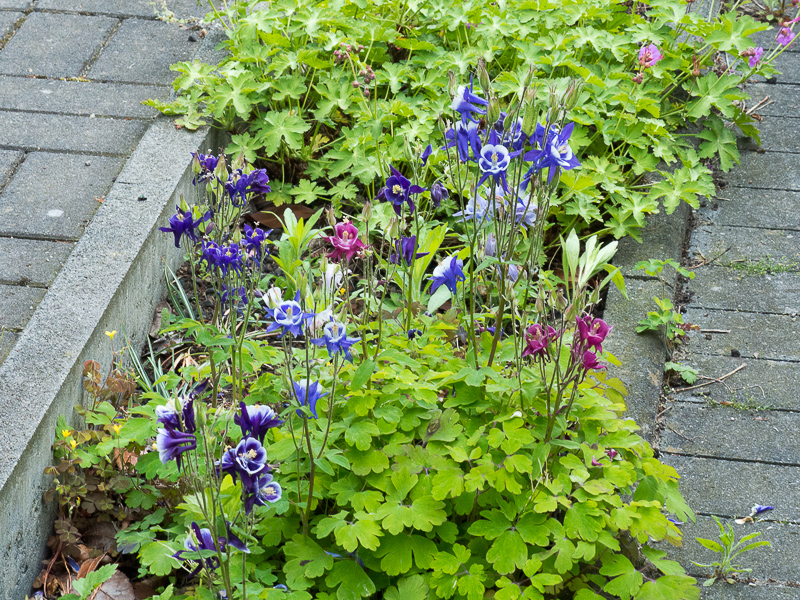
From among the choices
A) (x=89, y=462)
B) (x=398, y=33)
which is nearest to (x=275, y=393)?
(x=89, y=462)

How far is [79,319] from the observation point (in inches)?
85.7

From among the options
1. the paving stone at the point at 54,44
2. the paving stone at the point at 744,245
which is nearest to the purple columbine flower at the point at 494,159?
the paving stone at the point at 744,245

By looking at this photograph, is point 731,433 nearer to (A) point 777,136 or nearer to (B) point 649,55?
(B) point 649,55

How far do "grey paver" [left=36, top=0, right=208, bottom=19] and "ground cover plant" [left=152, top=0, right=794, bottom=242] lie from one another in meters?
0.70

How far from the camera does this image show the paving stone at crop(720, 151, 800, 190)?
3258 millimetres

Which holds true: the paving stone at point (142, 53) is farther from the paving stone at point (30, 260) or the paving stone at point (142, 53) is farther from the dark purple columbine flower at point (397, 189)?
the dark purple columbine flower at point (397, 189)

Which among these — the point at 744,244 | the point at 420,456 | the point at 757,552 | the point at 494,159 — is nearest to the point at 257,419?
the point at 420,456

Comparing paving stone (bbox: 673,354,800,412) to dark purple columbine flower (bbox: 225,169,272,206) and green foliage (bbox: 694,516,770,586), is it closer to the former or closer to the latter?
green foliage (bbox: 694,516,770,586)

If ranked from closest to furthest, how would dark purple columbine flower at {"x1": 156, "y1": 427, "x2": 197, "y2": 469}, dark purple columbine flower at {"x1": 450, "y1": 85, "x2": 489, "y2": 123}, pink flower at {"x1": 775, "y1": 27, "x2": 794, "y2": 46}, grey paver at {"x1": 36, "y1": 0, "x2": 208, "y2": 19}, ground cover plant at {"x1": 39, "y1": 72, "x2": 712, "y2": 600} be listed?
dark purple columbine flower at {"x1": 156, "y1": 427, "x2": 197, "y2": 469}, ground cover plant at {"x1": 39, "y1": 72, "x2": 712, "y2": 600}, dark purple columbine flower at {"x1": 450, "y1": 85, "x2": 489, "y2": 123}, pink flower at {"x1": 775, "y1": 27, "x2": 794, "y2": 46}, grey paver at {"x1": 36, "y1": 0, "x2": 208, "y2": 19}

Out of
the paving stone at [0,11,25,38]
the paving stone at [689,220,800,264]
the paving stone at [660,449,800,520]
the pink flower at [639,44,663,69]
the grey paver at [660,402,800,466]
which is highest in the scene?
the pink flower at [639,44,663,69]

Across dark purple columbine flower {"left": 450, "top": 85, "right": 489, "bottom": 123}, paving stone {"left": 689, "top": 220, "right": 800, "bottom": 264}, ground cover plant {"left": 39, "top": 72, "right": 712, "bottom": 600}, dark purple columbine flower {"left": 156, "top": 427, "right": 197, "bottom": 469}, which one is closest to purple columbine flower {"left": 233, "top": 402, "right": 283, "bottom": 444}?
ground cover plant {"left": 39, "top": 72, "right": 712, "bottom": 600}

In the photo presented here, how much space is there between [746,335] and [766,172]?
104 centimetres

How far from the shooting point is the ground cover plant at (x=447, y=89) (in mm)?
2906

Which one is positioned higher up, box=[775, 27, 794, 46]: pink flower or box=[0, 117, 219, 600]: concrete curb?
box=[775, 27, 794, 46]: pink flower
